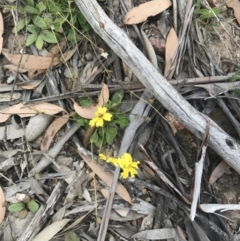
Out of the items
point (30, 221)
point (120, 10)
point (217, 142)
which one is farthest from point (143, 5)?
point (30, 221)

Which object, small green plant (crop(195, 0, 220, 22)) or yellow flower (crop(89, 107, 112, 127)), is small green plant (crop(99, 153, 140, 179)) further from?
small green plant (crop(195, 0, 220, 22))

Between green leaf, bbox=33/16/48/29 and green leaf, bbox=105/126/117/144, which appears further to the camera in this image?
green leaf, bbox=33/16/48/29

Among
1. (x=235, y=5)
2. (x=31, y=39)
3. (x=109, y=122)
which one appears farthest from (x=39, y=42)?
(x=235, y=5)

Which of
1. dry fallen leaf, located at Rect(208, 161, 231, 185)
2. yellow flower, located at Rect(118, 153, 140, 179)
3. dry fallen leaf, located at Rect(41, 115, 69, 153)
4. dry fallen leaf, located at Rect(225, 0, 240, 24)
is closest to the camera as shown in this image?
yellow flower, located at Rect(118, 153, 140, 179)

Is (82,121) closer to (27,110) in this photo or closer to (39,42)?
(27,110)

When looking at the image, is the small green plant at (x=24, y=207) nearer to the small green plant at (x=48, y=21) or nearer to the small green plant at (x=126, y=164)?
the small green plant at (x=126, y=164)

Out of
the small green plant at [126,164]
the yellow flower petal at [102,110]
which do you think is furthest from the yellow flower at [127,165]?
the yellow flower petal at [102,110]

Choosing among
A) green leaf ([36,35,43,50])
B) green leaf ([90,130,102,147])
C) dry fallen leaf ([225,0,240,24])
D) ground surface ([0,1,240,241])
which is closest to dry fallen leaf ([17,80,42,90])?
ground surface ([0,1,240,241])
